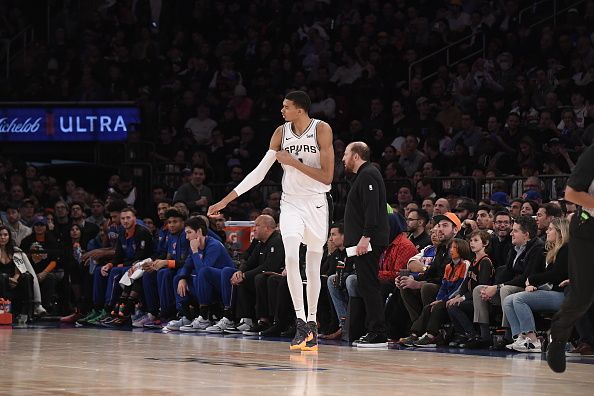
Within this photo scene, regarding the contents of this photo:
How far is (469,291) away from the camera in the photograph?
11086 mm

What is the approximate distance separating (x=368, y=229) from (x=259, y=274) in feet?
9.35

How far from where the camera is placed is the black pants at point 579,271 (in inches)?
279

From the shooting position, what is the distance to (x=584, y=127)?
603 inches

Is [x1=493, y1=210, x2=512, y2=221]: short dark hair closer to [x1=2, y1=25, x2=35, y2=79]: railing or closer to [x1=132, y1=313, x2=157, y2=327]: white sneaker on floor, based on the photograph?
[x1=132, y1=313, x2=157, y2=327]: white sneaker on floor

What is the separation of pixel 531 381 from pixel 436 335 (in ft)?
11.3

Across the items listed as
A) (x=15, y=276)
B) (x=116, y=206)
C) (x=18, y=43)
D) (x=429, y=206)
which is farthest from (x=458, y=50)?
(x=18, y=43)

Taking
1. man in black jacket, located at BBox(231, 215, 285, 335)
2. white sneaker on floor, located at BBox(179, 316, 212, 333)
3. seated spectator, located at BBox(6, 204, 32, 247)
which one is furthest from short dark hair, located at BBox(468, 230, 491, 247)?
seated spectator, located at BBox(6, 204, 32, 247)

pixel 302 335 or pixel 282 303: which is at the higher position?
pixel 282 303

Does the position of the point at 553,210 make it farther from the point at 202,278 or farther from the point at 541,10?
the point at 541,10

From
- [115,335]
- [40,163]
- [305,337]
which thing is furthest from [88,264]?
[305,337]

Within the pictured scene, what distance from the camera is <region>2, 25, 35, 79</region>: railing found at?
23562 mm

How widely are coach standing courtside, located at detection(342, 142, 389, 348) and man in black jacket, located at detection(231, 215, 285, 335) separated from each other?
236 cm

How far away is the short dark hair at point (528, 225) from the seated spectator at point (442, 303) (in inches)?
21.7

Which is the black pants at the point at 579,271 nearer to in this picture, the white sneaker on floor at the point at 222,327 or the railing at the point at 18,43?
the white sneaker on floor at the point at 222,327
